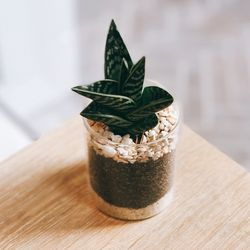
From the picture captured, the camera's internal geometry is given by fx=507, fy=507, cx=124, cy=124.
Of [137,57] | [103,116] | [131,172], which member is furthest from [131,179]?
[137,57]

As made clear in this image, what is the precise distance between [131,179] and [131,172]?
2cm

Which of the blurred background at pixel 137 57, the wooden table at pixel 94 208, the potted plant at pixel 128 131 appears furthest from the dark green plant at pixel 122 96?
the blurred background at pixel 137 57

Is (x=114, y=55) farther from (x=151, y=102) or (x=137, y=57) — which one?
(x=137, y=57)

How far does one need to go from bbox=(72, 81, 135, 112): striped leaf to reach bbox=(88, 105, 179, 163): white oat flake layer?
5 cm

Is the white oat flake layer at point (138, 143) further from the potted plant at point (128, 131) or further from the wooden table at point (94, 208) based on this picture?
the wooden table at point (94, 208)

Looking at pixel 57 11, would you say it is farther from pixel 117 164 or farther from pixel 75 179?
pixel 117 164

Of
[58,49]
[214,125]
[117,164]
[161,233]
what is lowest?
[214,125]

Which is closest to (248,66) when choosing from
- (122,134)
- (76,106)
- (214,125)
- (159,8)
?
(214,125)

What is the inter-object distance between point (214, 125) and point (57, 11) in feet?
2.34

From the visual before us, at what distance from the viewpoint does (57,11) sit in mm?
1848

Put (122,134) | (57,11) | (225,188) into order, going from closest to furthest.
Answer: (122,134)
(225,188)
(57,11)

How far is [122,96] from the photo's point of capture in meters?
0.77

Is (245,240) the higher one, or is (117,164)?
(117,164)

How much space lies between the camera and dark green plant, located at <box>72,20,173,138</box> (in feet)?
2.50
